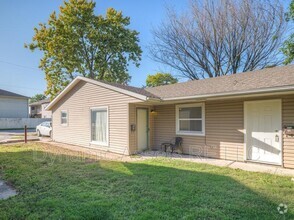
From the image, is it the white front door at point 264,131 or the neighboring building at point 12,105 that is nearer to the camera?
the white front door at point 264,131

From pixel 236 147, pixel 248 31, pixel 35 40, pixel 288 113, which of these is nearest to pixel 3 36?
pixel 35 40

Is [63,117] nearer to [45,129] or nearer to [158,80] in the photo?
[45,129]


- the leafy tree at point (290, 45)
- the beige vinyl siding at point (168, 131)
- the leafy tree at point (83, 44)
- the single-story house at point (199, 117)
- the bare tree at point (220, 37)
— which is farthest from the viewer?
the leafy tree at point (83, 44)

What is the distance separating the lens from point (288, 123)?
20.1 feet

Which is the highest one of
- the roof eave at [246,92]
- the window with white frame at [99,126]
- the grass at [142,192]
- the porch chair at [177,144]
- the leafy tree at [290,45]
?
the leafy tree at [290,45]

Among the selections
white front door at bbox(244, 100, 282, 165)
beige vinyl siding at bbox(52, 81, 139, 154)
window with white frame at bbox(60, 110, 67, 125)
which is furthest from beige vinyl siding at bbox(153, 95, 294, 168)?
window with white frame at bbox(60, 110, 67, 125)

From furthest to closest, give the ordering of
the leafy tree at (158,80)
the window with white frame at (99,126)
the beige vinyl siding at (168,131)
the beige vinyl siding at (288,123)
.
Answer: the leafy tree at (158,80) < the window with white frame at (99,126) < the beige vinyl siding at (168,131) < the beige vinyl siding at (288,123)

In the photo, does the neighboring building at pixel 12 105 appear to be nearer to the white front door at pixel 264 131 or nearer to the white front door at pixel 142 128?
the white front door at pixel 142 128

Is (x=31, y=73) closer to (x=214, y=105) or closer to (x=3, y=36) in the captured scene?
(x=3, y=36)

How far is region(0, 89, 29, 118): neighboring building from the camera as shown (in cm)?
2684

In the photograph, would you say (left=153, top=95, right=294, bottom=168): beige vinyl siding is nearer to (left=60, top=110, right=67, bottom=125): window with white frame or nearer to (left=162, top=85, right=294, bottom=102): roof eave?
(left=162, top=85, right=294, bottom=102): roof eave

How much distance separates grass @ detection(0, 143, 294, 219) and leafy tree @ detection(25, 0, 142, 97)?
54.1 ft

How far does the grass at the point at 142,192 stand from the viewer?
3262 mm

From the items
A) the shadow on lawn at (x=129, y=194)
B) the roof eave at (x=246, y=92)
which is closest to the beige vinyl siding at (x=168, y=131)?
the roof eave at (x=246, y=92)
